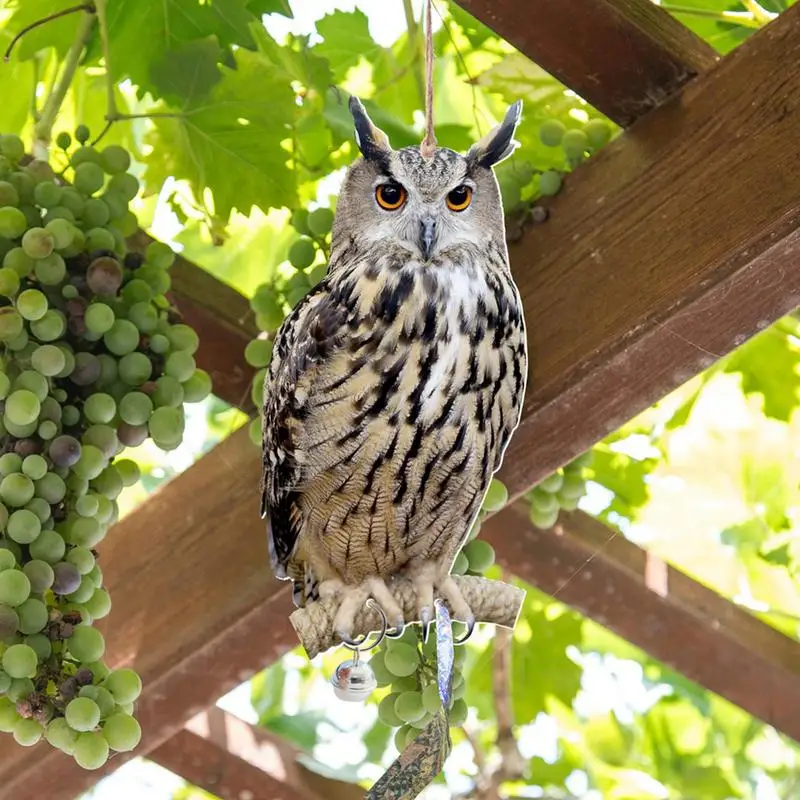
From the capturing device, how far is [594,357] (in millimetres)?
1297

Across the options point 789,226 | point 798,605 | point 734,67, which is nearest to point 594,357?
point 789,226

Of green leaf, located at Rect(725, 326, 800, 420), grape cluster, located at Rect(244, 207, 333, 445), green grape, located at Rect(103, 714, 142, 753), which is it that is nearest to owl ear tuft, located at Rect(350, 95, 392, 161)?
grape cluster, located at Rect(244, 207, 333, 445)

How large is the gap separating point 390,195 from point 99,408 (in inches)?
13.6

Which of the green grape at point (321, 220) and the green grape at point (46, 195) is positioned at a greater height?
the green grape at point (321, 220)

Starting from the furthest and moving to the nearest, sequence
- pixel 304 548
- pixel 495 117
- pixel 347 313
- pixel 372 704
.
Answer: pixel 372 704
pixel 495 117
pixel 304 548
pixel 347 313

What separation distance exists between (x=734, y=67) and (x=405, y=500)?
1.95 feet

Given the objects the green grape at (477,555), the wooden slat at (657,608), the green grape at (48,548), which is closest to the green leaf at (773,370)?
the wooden slat at (657,608)

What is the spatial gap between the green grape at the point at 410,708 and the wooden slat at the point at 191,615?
324mm

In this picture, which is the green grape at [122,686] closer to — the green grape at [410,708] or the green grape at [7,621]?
the green grape at [7,621]

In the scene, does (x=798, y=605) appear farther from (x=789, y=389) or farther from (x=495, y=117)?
(x=495, y=117)

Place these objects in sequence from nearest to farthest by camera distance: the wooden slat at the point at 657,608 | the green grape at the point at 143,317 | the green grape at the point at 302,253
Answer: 1. the green grape at the point at 143,317
2. the green grape at the point at 302,253
3. the wooden slat at the point at 657,608

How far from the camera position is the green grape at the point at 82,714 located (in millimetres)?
1025

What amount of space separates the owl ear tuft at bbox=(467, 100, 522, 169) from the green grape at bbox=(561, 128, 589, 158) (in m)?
0.34

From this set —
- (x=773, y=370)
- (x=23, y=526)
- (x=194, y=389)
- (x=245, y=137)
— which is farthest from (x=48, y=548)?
(x=773, y=370)
